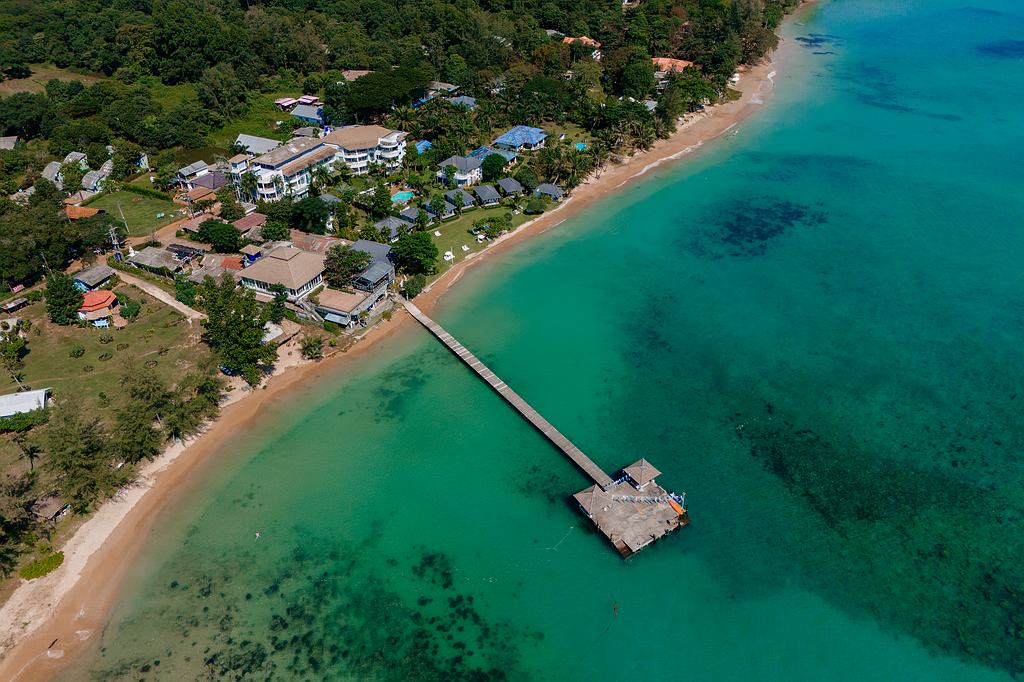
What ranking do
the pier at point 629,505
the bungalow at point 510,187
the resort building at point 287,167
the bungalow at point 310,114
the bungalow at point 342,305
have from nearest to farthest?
the pier at point 629,505 < the bungalow at point 342,305 < the resort building at point 287,167 < the bungalow at point 510,187 < the bungalow at point 310,114

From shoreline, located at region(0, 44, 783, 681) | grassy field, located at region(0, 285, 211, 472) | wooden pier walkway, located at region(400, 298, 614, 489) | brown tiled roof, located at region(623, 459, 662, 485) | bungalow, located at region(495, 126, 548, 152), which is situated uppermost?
bungalow, located at region(495, 126, 548, 152)

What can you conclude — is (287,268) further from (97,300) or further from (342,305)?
(97,300)

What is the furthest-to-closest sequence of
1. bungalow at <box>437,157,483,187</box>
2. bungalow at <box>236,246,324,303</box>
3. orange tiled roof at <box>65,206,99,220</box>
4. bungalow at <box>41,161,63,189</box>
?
bungalow at <box>41,161,63,189</box> < bungalow at <box>437,157,483,187</box> < orange tiled roof at <box>65,206,99,220</box> < bungalow at <box>236,246,324,303</box>

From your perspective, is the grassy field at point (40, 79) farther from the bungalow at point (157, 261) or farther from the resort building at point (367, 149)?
the bungalow at point (157, 261)

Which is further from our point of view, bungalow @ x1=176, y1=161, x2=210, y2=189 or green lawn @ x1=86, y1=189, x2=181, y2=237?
bungalow @ x1=176, y1=161, x2=210, y2=189

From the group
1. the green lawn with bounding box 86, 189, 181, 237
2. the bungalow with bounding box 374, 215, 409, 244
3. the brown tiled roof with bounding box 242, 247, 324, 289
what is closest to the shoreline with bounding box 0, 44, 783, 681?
the bungalow with bounding box 374, 215, 409, 244

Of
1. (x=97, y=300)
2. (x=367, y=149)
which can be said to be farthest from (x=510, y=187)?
(x=97, y=300)

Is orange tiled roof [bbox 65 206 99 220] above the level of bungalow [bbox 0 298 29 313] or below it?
above

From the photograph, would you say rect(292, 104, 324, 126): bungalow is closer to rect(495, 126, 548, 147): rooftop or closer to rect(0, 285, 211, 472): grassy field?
rect(495, 126, 548, 147): rooftop

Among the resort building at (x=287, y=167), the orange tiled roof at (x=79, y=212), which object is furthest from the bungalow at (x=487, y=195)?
the orange tiled roof at (x=79, y=212)
